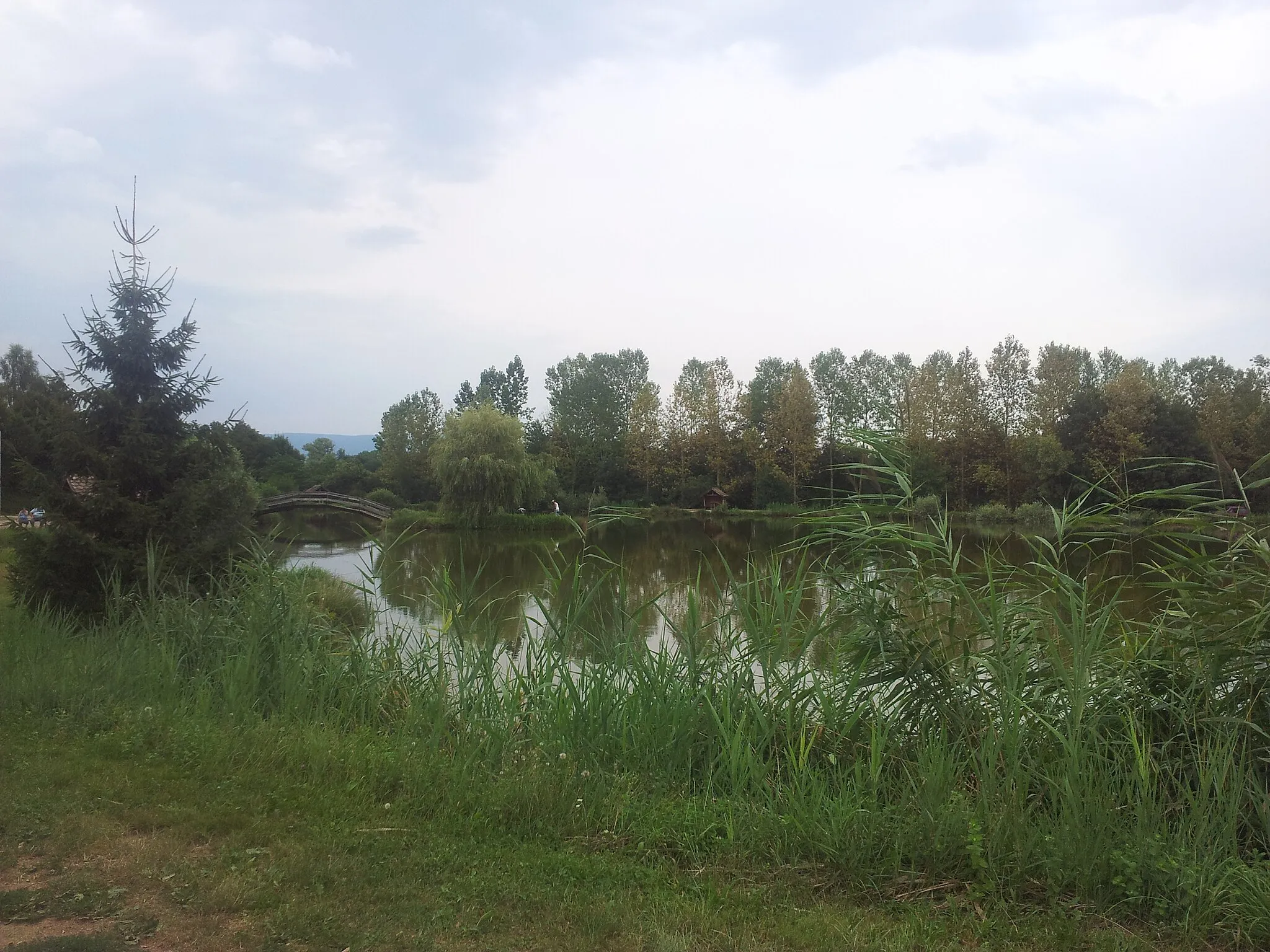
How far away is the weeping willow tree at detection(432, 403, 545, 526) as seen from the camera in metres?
35.7

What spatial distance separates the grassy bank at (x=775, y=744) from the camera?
2836 mm

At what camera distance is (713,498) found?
4859cm

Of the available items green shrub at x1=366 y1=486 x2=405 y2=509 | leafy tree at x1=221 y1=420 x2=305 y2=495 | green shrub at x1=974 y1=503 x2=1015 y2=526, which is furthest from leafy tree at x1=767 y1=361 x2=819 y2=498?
leafy tree at x1=221 y1=420 x2=305 y2=495

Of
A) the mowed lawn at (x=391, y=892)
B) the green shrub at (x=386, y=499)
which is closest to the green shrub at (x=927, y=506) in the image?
the mowed lawn at (x=391, y=892)

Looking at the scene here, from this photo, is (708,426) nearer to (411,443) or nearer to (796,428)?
(796,428)

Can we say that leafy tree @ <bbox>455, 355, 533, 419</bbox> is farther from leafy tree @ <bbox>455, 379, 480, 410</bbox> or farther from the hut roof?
the hut roof

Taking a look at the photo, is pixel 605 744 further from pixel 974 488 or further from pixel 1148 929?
pixel 974 488

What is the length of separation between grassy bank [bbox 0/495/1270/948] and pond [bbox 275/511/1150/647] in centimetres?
17

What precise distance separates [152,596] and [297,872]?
4.00 m

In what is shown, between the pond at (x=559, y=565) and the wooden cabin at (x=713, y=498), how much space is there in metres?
3.66

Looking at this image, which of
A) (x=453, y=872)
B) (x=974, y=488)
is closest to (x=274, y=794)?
(x=453, y=872)

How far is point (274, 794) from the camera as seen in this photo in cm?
364

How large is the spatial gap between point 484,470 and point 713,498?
1707cm

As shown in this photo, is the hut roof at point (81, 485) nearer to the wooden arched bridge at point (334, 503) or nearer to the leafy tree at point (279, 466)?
the wooden arched bridge at point (334, 503)
